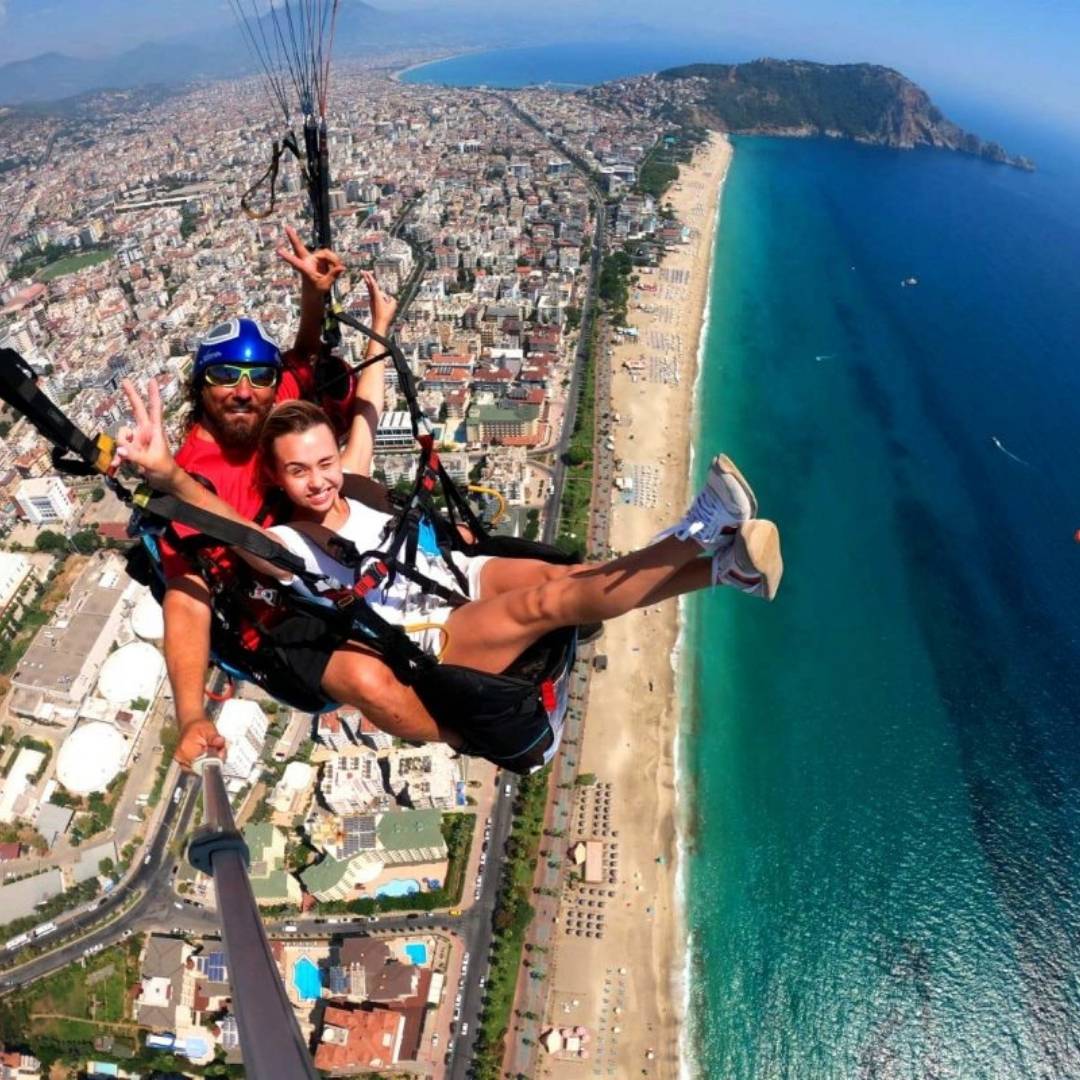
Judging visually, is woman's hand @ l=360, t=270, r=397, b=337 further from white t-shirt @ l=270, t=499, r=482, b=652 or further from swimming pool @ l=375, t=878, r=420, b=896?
swimming pool @ l=375, t=878, r=420, b=896

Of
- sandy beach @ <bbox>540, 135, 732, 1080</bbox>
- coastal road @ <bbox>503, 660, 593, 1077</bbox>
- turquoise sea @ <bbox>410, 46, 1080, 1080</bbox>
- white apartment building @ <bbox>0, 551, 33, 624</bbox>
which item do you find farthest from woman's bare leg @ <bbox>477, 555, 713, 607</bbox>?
white apartment building @ <bbox>0, 551, 33, 624</bbox>

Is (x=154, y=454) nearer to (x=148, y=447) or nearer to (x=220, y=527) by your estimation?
(x=148, y=447)

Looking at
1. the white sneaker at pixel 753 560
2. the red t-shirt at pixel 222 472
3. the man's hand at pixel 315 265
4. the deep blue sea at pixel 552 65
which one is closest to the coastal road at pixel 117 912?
the red t-shirt at pixel 222 472

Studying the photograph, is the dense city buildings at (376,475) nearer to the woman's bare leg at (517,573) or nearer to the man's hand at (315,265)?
the woman's bare leg at (517,573)

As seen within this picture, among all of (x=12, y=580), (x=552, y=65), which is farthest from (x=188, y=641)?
(x=552, y=65)

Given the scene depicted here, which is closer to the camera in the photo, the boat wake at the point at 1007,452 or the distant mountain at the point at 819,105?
the boat wake at the point at 1007,452

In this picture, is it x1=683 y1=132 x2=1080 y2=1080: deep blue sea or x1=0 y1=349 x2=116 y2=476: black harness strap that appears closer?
x1=0 y1=349 x2=116 y2=476: black harness strap
